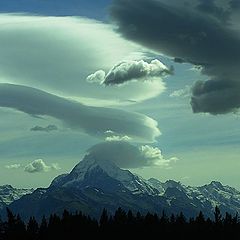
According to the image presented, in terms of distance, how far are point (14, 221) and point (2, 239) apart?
22.1ft

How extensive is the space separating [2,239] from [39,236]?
1426 cm

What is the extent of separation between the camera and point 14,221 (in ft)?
625

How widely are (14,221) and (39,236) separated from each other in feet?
41.9

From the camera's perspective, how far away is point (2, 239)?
622 ft

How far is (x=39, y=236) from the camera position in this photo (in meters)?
199
